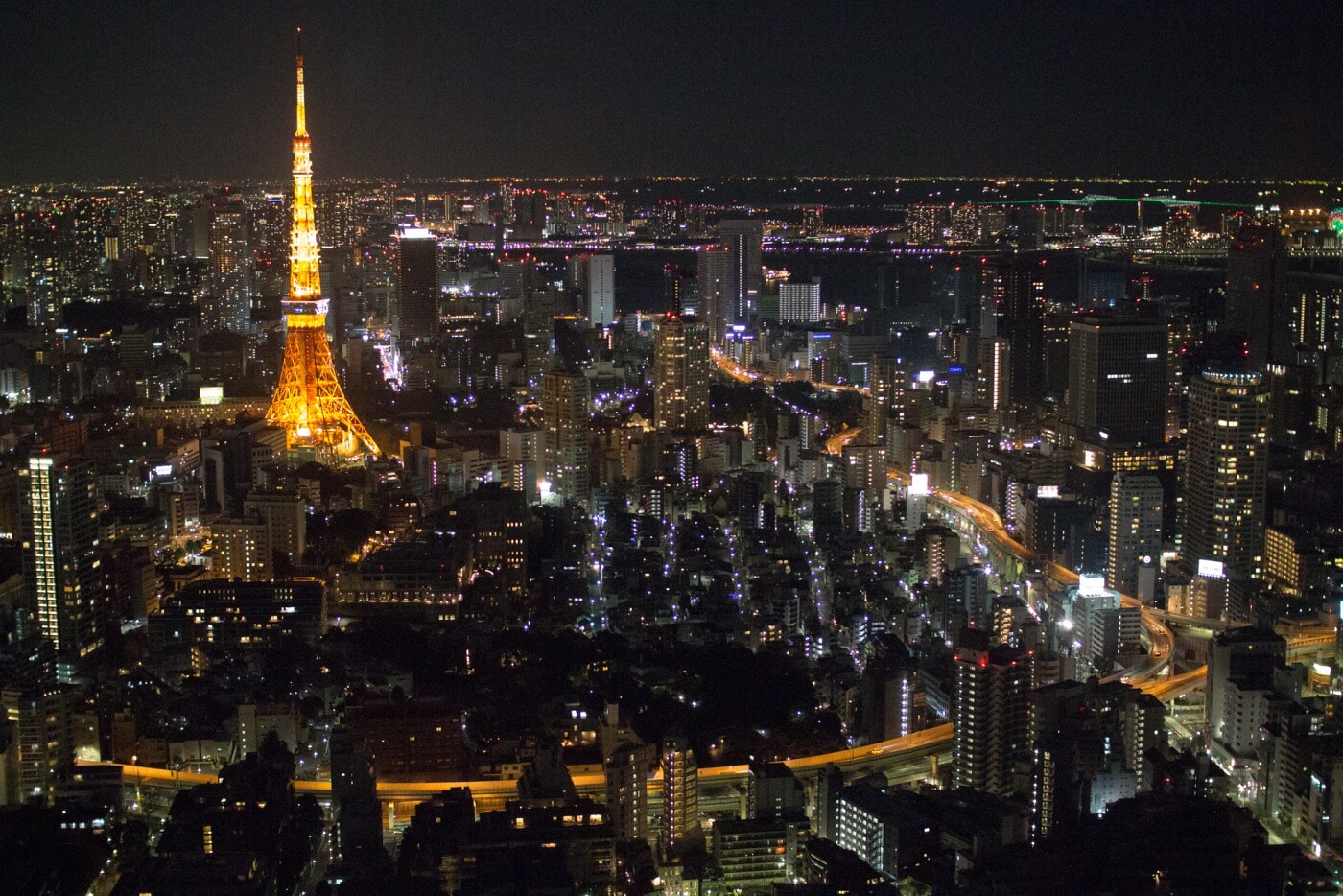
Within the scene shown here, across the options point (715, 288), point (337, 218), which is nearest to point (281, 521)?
point (337, 218)

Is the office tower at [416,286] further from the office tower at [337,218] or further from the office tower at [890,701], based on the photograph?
the office tower at [890,701]

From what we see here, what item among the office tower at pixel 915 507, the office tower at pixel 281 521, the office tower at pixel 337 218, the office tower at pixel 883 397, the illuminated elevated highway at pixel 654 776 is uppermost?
the office tower at pixel 337 218

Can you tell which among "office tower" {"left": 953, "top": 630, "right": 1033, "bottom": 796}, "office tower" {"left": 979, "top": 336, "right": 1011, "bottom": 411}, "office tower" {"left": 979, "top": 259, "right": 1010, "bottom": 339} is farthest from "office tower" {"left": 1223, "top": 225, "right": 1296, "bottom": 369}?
"office tower" {"left": 953, "top": 630, "right": 1033, "bottom": 796}

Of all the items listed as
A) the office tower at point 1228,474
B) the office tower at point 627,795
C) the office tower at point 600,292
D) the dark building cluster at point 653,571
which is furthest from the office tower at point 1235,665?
the office tower at point 600,292

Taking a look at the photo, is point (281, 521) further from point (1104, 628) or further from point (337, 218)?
point (337, 218)

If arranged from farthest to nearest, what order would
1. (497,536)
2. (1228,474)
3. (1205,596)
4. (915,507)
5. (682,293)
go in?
(682,293)
(915,507)
(1228,474)
(497,536)
(1205,596)

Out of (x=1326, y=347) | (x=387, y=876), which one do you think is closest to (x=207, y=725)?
(x=387, y=876)
